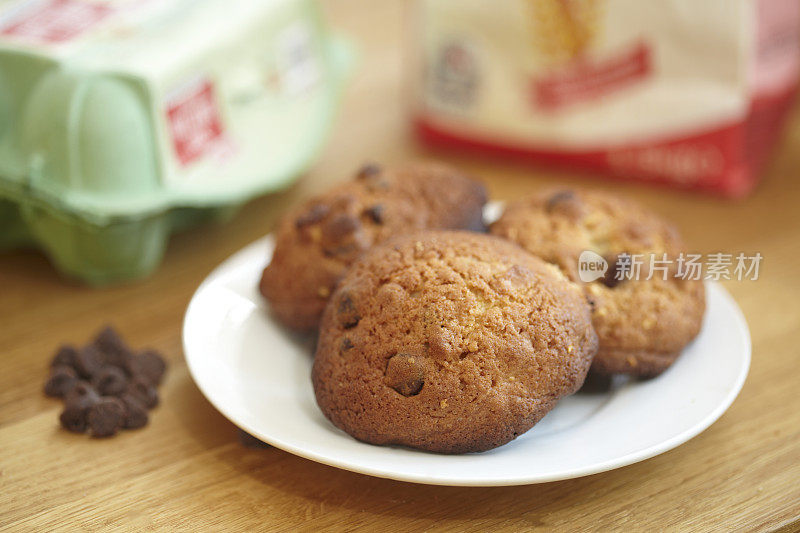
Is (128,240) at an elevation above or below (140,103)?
below

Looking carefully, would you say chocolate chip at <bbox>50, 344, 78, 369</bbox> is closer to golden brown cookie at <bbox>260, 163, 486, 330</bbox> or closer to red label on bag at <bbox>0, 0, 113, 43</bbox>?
golden brown cookie at <bbox>260, 163, 486, 330</bbox>

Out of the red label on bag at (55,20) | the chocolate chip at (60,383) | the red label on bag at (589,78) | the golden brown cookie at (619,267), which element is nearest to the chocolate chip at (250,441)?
the chocolate chip at (60,383)

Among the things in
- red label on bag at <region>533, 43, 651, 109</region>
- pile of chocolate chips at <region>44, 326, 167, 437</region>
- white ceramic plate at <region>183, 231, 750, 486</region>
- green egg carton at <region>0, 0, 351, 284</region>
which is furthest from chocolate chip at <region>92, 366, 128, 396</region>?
red label on bag at <region>533, 43, 651, 109</region>

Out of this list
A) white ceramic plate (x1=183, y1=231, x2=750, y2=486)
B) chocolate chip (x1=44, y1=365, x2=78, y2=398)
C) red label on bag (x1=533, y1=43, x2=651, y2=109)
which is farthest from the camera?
red label on bag (x1=533, y1=43, x2=651, y2=109)

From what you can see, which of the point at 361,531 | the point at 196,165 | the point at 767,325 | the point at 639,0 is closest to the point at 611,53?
the point at 639,0

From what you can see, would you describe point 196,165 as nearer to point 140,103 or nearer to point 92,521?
point 140,103
